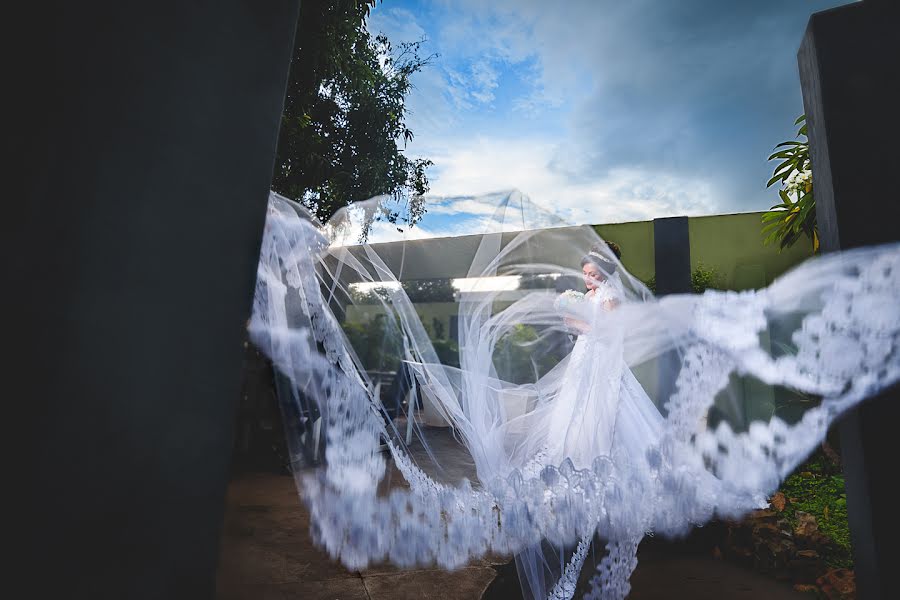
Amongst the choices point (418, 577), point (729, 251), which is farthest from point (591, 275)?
point (729, 251)

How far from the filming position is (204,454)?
81cm

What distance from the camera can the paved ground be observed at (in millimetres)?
2150

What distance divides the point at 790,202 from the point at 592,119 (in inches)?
110

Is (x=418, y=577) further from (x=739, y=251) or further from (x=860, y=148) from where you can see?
(x=739, y=251)

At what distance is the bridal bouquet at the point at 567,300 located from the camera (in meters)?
2.42

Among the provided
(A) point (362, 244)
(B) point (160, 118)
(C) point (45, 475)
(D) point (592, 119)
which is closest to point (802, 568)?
(A) point (362, 244)

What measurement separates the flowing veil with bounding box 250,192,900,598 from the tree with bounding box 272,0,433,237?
1909 millimetres

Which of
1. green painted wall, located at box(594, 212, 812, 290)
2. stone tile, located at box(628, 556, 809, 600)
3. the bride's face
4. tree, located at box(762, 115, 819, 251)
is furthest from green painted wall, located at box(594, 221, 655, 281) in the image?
stone tile, located at box(628, 556, 809, 600)

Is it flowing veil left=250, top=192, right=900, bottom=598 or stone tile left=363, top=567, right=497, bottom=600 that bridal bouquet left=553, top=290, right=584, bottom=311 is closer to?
flowing veil left=250, top=192, right=900, bottom=598

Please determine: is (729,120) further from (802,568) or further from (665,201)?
(802,568)

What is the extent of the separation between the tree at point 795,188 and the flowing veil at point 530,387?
2173 millimetres

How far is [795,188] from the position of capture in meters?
3.73

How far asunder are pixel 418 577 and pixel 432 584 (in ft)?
0.35

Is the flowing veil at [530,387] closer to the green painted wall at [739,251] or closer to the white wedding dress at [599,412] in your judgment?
the white wedding dress at [599,412]
